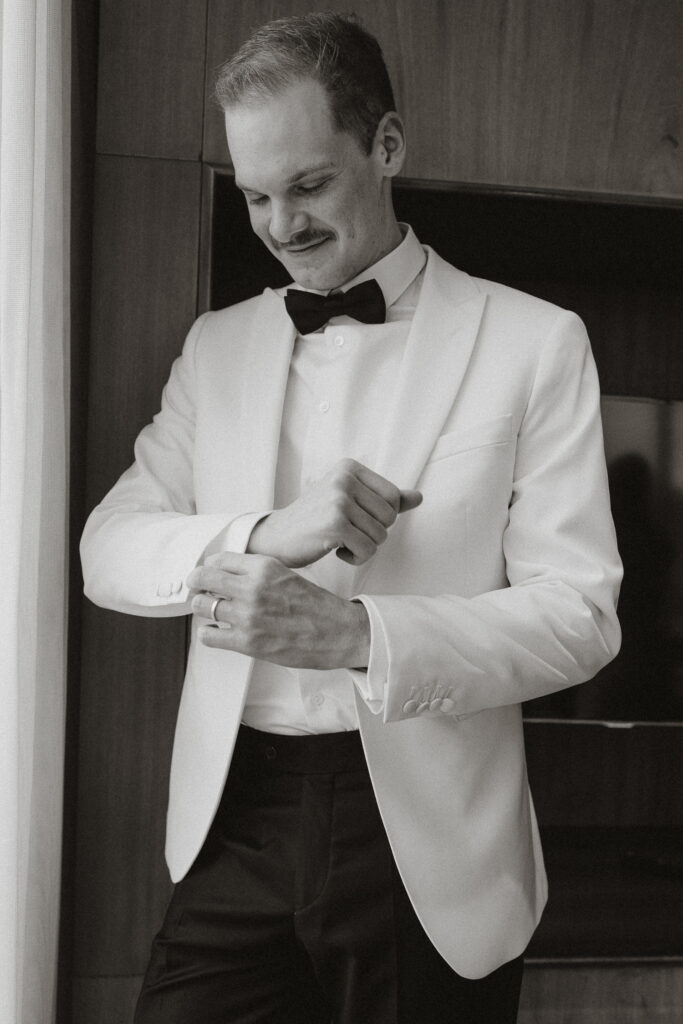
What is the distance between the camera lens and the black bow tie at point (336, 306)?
4.92 feet

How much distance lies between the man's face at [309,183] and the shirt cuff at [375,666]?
0.53m

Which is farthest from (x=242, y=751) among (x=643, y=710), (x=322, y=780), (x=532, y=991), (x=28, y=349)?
(x=643, y=710)

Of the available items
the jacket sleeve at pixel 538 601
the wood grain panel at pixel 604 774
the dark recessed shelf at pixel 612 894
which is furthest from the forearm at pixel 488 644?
the wood grain panel at pixel 604 774

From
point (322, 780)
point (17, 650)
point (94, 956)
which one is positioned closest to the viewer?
point (17, 650)

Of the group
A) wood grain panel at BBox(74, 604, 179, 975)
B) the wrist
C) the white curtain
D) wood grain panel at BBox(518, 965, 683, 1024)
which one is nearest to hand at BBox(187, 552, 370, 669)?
the wrist

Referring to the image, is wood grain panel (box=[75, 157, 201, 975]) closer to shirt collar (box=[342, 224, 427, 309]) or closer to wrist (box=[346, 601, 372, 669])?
shirt collar (box=[342, 224, 427, 309])

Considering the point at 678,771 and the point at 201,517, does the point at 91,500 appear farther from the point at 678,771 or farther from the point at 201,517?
the point at 678,771

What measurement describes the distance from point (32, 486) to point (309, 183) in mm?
551

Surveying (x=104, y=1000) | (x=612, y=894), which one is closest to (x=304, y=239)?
(x=104, y=1000)

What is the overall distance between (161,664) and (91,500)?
1.03 feet

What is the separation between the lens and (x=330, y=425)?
58.1 inches

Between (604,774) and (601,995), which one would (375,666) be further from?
(604,774)

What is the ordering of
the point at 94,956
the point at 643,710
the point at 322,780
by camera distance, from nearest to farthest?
the point at 322,780 → the point at 94,956 → the point at 643,710

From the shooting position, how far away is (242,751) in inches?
56.1
